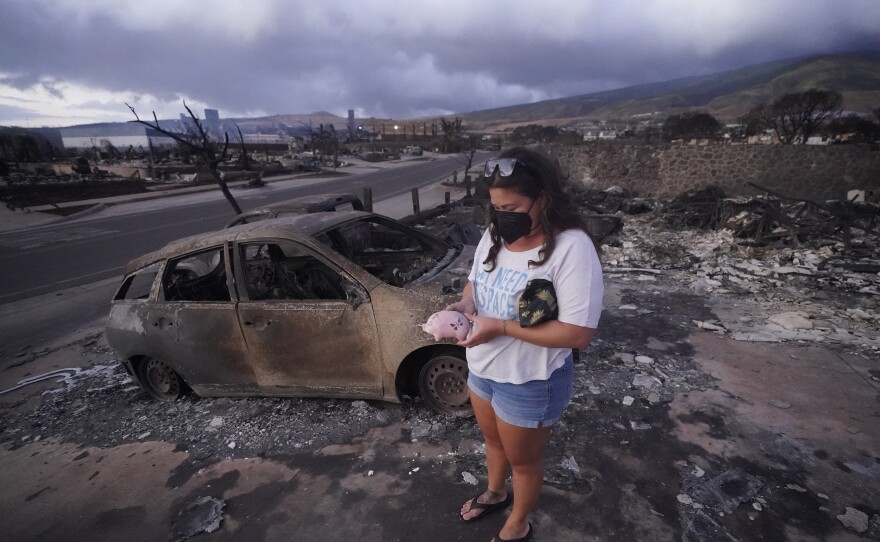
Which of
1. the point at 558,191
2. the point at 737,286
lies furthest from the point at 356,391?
the point at 737,286

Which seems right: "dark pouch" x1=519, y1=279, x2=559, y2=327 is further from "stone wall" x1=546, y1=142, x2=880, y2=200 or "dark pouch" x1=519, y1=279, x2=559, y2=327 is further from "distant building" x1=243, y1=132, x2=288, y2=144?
"distant building" x1=243, y1=132, x2=288, y2=144

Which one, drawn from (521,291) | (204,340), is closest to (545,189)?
(521,291)

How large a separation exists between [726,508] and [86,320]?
806 centimetres

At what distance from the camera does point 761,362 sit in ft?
12.5

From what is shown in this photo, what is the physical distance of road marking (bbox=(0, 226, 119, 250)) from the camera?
1200 cm

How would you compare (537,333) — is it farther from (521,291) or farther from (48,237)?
(48,237)

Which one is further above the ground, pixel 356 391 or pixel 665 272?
pixel 356 391

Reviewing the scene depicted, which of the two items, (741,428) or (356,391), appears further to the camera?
(356,391)

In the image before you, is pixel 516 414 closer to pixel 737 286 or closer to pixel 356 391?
pixel 356 391

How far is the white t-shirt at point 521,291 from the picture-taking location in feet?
4.85

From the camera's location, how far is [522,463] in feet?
6.15

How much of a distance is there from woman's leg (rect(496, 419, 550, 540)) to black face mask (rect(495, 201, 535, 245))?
2.64 feet

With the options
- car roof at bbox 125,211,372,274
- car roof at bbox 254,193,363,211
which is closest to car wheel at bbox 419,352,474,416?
car roof at bbox 125,211,372,274

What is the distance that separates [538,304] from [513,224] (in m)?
0.32
